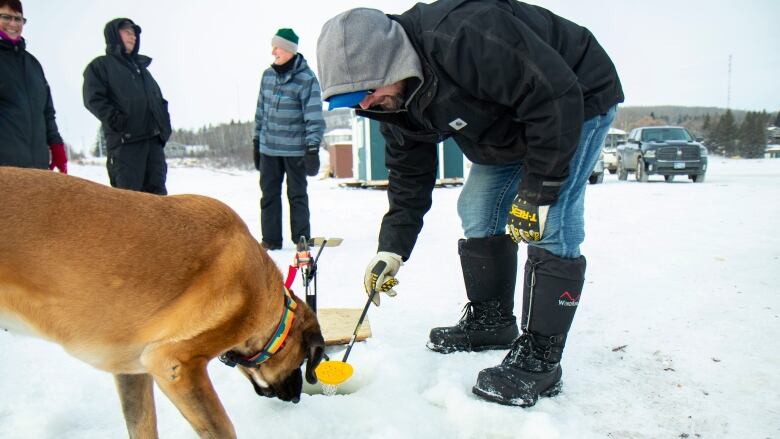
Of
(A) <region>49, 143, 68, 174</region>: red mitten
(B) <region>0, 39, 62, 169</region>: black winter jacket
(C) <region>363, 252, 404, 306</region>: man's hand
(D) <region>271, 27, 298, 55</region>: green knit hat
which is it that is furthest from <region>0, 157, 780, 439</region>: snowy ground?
(D) <region>271, 27, 298, 55</region>: green knit hat

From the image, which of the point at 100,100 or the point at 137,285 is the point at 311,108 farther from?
the point at 137,285

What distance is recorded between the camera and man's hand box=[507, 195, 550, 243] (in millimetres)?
2035

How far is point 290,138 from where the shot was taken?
17.9 feet

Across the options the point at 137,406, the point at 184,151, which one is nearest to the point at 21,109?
the point at 137,406

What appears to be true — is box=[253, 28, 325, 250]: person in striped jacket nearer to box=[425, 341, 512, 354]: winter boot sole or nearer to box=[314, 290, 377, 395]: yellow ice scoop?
box=[425, 341, 512, 354]: winter boot sole

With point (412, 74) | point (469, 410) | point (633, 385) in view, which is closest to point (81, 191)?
point (412, 74)

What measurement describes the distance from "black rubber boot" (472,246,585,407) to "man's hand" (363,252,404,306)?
65 centimetres

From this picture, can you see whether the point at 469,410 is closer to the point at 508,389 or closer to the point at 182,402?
the point at 508,389

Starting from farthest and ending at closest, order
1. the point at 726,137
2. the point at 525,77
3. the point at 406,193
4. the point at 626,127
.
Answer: the point at 626,127
the point at 726,137
the point at 406,193
the point at 525,77

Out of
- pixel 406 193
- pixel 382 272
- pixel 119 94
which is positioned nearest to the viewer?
pixel 382 272

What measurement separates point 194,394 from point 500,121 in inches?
59.2

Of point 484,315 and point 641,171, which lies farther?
point 641,171

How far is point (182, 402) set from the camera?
5.36 feet

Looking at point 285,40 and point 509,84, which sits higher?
point 285,40
